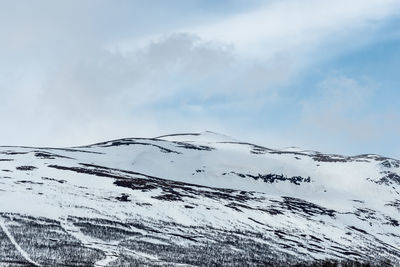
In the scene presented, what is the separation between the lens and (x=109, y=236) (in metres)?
61.1

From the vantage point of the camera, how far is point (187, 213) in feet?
263

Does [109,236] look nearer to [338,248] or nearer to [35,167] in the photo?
[338,248]

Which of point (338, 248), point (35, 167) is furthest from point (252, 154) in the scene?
point (338, 248)

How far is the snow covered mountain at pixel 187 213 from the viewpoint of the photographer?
2254 inches

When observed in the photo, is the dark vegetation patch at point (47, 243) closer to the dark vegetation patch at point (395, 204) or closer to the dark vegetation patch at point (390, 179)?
the dark vegetation patch at point (395, 204)

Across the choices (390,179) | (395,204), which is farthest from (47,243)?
(390,179)

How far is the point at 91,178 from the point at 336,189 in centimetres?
6909

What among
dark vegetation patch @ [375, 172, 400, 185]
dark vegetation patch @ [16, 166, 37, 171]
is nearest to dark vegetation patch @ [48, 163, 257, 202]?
dark vegetation patch @ [16, 166, 37, 171]

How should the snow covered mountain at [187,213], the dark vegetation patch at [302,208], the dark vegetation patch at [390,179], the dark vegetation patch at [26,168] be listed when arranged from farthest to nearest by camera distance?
the dark vegetation patch at [390,179] → the dark vegetation patch at [302,208] → the dark vegetation patch at [26,168] → the snow covered mountain at [187,213]

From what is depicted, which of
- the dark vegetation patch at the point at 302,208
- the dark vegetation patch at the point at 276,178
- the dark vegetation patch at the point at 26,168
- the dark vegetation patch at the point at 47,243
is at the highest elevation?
the dark vegetation patch at the point at 276,178

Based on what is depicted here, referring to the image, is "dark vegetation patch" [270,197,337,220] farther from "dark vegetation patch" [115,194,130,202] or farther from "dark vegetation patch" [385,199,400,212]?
"dark vegetation patch" [115,194,130,202]

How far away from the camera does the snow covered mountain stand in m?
57.2

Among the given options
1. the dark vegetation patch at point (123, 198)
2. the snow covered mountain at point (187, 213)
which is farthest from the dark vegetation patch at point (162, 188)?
the dark vegetation patch at point (123, 198)

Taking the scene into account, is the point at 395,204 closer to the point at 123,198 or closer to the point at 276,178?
the point at 276,178
